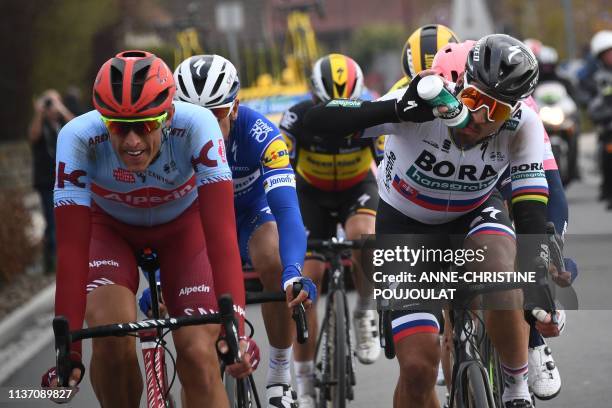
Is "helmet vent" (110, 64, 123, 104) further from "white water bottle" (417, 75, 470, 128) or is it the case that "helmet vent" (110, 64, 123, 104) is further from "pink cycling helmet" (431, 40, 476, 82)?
"pink cycling helmet" (431, 40, 476, 82)

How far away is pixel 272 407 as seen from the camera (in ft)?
23.1

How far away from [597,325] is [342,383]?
343 cm

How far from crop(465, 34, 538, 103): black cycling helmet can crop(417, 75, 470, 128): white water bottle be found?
162mm

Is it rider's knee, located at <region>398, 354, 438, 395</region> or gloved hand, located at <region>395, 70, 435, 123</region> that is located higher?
gloved hand, located at <region>395, 70, 435, 123</region>

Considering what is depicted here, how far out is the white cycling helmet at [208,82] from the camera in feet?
21.9

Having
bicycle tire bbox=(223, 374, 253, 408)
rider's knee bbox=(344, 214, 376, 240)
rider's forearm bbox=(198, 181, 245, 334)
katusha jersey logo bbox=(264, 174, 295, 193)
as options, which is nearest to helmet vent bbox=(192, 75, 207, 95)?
katusha jersey logo bbox=(264, 174, 295, 193)

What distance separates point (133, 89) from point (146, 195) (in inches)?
32.3

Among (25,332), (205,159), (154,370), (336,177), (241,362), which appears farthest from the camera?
(25,332)

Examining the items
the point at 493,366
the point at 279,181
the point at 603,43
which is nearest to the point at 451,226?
the point at 493,366

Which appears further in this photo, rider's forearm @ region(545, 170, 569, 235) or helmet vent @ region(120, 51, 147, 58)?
rider's forearm @ region(545, 170, 569, 235)

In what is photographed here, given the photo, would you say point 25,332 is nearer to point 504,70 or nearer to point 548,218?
point 548,218

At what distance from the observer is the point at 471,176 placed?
239 inches

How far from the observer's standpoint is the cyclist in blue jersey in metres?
6.33

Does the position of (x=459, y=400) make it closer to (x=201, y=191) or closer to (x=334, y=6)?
(x=201, y=191)
